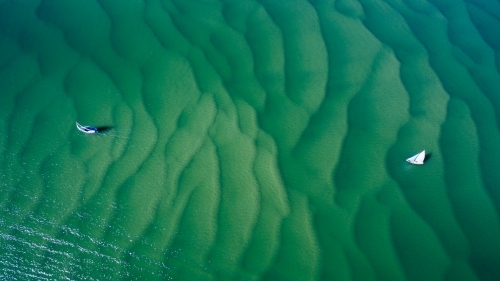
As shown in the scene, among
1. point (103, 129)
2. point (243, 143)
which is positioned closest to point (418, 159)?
point (243, 143)

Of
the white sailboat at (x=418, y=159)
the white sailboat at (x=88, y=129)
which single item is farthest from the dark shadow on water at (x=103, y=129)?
the white sailboat at (x=418, y=159)

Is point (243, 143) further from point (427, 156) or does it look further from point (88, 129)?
point (427, 156)

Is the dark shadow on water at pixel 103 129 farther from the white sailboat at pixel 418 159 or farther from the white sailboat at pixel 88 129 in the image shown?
the white sailboat at pixel 418 159

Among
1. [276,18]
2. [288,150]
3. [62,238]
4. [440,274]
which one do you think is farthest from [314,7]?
[62,238]

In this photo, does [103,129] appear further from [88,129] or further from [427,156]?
[427,156]

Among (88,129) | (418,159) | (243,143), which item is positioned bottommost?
(88,129)

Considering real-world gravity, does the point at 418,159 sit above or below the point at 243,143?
above

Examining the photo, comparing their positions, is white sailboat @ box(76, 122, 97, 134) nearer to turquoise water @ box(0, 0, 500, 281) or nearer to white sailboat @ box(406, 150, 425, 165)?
turquoise water @ box(0, 0, 500, 281)
